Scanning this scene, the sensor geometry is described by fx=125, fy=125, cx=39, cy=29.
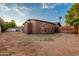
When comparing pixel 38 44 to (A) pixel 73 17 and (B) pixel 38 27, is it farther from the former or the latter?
(A) pixel 73 17

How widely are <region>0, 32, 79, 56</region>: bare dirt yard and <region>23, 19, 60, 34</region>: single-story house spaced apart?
4cm

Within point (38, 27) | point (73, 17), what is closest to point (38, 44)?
point (38, 27)

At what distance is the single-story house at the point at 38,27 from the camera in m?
1.16

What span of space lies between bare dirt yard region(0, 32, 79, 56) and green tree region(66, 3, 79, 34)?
0.10m

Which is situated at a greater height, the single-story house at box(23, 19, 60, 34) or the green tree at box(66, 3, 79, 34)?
the green tree at box(66, 3, 79, 34)

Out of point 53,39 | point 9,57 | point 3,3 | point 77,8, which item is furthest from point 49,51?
point 3,3

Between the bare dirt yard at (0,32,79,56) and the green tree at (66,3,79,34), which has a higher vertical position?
the green tree at (66,3,79,34)

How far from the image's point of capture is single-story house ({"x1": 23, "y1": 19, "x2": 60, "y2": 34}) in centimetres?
116

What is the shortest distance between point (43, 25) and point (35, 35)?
12 centimetres

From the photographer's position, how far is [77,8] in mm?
1163

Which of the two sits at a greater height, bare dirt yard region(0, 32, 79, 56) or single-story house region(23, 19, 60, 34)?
single-story house region(23, 19, 60, 34)

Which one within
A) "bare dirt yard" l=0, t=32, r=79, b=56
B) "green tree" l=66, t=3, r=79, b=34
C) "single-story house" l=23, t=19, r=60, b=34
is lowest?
"bare dirt yard" l=0, t=32, r=79, b=56

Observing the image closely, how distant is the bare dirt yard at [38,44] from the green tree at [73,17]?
10cm

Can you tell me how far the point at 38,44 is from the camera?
1144 mm
